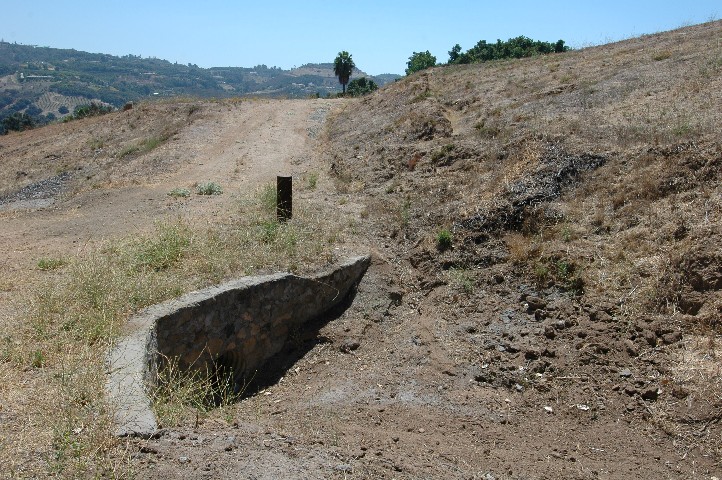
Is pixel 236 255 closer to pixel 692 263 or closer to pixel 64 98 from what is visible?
pixel 692 263

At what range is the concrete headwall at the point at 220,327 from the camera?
16.6 ft

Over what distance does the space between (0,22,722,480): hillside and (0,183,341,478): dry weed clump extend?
3cm

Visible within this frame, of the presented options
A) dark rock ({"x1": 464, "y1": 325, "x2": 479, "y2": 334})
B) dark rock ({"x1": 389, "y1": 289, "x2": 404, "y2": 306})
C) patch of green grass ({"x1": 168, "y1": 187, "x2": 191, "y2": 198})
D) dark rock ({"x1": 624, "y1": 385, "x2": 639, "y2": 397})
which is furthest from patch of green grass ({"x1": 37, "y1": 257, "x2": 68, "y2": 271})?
dark rock ({"x1": 624, "y1": 385, "x2": 639, "y2": 397})

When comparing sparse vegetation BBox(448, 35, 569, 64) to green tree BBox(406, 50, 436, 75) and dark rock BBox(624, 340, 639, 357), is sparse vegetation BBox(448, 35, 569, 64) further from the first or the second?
dark rock BBox(624, 340, 639, 357)

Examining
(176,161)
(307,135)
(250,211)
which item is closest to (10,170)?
(176,161)

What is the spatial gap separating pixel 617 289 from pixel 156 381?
542 centimetres

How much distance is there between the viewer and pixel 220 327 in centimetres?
718

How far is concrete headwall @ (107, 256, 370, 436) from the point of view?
200 inches

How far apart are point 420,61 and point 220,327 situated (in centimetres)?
4878

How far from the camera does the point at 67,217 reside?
11812 millimetres

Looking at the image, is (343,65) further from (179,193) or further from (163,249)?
(163,249)

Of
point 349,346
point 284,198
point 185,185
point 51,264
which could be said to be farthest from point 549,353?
point 185,185

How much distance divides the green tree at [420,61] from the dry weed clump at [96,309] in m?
42.7

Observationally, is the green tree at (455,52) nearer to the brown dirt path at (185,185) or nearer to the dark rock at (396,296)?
the brown dirt path at (185,185)
